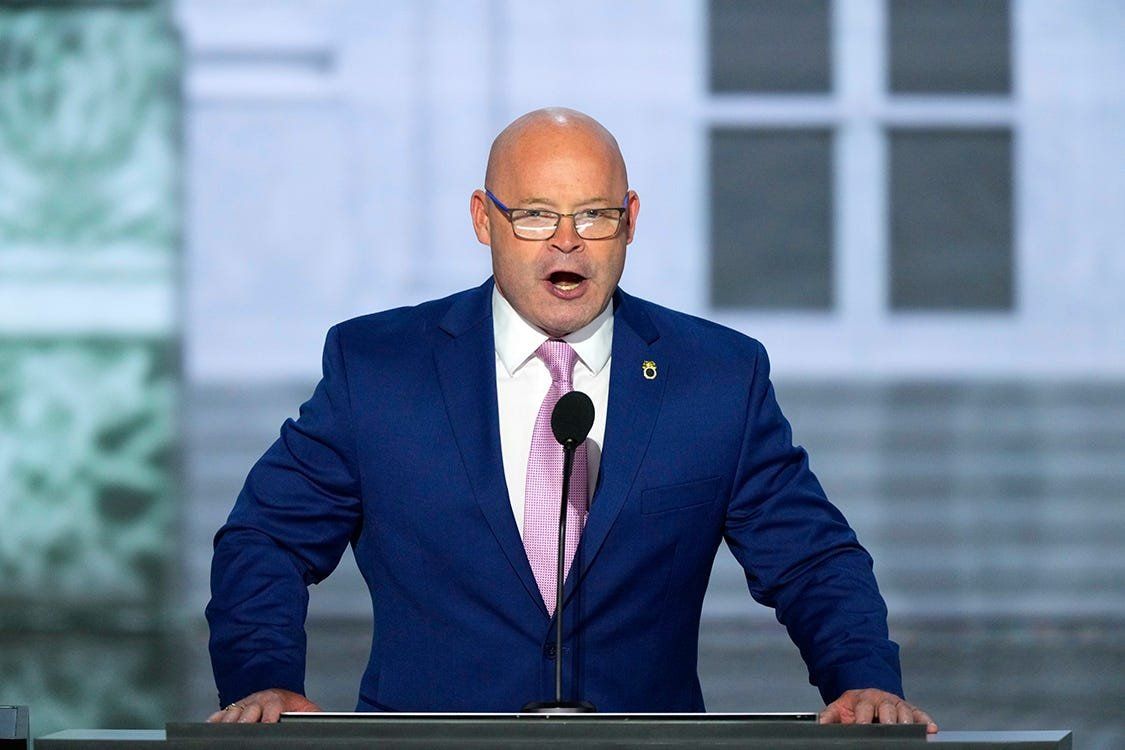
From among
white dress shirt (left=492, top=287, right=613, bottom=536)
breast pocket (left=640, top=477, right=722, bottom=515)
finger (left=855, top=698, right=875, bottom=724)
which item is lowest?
finger (left=855, top=698, right=875, bottom=724)

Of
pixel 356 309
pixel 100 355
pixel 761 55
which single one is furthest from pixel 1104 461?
pixel 100 355

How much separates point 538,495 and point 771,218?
11.7 feet

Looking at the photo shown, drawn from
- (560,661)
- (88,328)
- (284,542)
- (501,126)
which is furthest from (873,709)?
(88,328)

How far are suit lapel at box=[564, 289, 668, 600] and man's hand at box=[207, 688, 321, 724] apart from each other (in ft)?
1.32

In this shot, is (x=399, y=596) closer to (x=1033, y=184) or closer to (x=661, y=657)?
(x=661, y=657)

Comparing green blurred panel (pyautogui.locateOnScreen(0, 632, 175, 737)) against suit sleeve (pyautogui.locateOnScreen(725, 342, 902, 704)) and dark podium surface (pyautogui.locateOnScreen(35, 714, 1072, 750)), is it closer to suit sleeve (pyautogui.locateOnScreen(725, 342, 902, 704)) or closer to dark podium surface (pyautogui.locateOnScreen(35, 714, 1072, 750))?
suit sleeve (pyautogui.locateOnScreen(725, 342, 902, 704))

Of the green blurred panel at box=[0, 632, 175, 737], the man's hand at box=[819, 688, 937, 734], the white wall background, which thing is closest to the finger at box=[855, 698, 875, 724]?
the man's hand at box=[819, 688, 937, 734]

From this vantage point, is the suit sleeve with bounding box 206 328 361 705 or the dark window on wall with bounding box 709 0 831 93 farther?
the dark window on wall with bounding box 709 0 831 93

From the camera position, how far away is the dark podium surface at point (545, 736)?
135 centimetres

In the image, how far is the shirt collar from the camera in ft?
7.09

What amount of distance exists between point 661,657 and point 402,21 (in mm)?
3677

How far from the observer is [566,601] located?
80.8 inches

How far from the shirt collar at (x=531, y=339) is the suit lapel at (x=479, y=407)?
0.7 inches

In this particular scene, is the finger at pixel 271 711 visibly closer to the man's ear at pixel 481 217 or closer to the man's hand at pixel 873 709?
the man's hand at pixel 873 709
